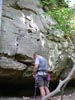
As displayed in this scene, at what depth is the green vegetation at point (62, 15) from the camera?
42.1ft

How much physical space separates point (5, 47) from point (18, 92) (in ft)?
10.6

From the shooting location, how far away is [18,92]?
1315cm

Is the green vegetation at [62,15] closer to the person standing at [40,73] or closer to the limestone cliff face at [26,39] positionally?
the limestone cliff face at [26,39]

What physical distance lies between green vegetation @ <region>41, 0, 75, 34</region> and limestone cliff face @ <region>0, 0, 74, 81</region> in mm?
276

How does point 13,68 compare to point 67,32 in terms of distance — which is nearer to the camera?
point 13,68

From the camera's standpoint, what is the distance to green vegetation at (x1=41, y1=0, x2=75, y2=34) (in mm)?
12836

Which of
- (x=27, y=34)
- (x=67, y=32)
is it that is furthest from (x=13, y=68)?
(x=67, y=32)

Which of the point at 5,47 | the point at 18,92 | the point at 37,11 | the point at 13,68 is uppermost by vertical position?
the point at 37,11

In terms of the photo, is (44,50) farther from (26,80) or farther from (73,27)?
(73,27)

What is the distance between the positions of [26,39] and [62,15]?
2586 millimetres

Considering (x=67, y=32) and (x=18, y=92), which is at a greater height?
(x=67, y=32)

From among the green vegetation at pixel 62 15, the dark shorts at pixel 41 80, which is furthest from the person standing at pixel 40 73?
the green vegetation at pixel 62 15

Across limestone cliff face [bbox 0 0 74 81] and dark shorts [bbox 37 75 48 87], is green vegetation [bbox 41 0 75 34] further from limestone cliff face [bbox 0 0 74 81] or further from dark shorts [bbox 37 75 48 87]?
dark shorts [bbox 37 75 48 87]

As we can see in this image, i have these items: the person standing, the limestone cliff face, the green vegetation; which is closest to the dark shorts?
the person standing
